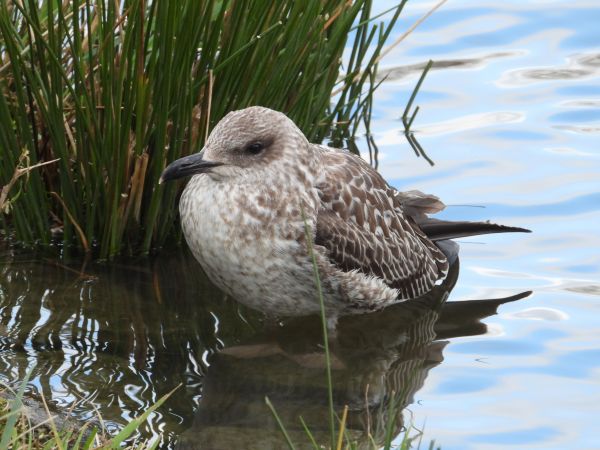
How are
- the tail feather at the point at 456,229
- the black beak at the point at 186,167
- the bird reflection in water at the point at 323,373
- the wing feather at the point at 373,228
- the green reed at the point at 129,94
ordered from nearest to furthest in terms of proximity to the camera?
the bird reflection in water at the point at 323,373, the black beak at the point at 186,167, the green reed at the point at 129,94, the wing feather at the point at 373,228, the tail feather at the point at 456,229

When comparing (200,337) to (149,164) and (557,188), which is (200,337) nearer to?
(149,164)

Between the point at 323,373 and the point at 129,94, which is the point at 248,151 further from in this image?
the point at 323,373

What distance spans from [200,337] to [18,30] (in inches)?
71.5

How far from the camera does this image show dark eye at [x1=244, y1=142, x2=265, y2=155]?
Result: 205 inches

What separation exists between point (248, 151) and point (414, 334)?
136cm

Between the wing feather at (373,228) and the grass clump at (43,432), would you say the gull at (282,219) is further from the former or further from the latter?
the grass clump at (43,432)

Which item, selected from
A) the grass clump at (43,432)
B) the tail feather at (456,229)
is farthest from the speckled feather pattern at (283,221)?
the grass clump at (43,432)

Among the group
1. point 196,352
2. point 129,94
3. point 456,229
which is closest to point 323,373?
point 196,352

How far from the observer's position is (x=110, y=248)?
5977mm

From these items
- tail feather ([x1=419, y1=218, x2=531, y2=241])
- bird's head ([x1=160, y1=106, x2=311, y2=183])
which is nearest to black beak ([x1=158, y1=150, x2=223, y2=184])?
bird's head ([x1=160, y1=106, x2=311, y2=183])

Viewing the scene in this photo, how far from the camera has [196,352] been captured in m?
5.50

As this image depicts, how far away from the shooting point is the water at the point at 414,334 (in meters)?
5.02

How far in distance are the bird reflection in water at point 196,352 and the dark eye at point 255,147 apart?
0.92 metres

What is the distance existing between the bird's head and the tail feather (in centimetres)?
122
